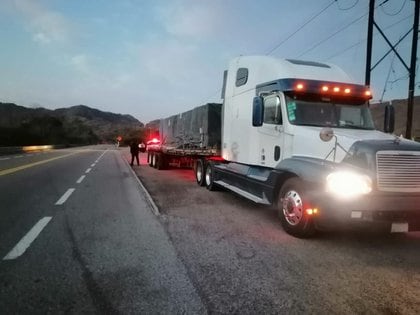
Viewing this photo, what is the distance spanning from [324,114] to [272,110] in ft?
3.39

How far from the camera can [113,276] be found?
484cm

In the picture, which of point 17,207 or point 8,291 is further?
point 17,207

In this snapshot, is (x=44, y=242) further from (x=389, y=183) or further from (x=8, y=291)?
(x=389, y=183)

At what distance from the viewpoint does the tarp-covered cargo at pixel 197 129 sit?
14652 millimetres

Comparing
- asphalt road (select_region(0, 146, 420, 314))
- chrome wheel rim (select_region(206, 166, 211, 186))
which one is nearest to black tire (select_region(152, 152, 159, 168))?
chrome wheel rim (select_region(206, 166, 211, 186))

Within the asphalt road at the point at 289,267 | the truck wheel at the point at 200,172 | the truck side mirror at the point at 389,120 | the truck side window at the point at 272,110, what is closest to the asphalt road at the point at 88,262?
the asphalt road at the point at 289,267

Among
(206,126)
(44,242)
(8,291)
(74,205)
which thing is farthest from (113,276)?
(206,126)

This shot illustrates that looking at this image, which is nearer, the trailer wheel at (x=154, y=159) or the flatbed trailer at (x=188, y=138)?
the flatbed trailer at (x=188, y=138)

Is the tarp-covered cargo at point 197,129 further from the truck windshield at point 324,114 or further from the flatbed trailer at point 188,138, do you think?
the truck windshield at point 324,114

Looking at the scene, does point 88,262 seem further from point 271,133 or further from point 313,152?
point 271,133

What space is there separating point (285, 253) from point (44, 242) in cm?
360

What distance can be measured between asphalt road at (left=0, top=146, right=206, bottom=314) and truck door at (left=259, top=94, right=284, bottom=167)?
2586mm

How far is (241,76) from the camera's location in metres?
10.6

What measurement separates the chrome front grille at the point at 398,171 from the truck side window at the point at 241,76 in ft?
15.8
